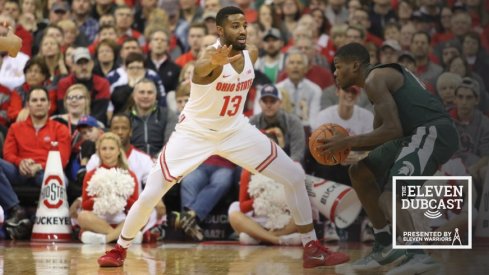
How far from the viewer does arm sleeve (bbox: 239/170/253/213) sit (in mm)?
10773

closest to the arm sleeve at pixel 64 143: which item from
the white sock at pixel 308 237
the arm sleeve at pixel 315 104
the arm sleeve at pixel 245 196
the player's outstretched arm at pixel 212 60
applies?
the arm sleeve at pixel 245 196

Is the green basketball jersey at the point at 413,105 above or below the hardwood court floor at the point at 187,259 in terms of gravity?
above

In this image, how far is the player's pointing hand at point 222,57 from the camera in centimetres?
754

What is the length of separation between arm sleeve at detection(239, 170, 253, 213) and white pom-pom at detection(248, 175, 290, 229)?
0.25 ft

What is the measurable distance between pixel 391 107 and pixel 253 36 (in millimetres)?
5896

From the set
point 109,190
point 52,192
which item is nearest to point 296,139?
point 109,190

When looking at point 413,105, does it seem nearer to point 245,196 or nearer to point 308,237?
point 308,237

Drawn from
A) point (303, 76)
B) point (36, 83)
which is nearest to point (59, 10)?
point (36, 83)

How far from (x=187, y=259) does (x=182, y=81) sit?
360 centimetres

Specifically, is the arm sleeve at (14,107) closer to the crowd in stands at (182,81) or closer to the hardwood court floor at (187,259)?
the crowd in stands at (182,81)

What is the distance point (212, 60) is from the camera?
25.0ft

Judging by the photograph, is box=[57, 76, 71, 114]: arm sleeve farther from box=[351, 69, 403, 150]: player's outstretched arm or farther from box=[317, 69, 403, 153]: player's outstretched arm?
box=[351, 69, 403, 150]: player's outstretched arm

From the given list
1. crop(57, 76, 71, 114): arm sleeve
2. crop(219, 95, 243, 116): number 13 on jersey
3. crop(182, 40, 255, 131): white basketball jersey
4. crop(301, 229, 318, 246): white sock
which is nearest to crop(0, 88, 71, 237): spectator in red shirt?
crop(57, 76, 71, 114): arm sleeve

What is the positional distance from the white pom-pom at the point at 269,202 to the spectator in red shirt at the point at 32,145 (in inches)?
92.9
